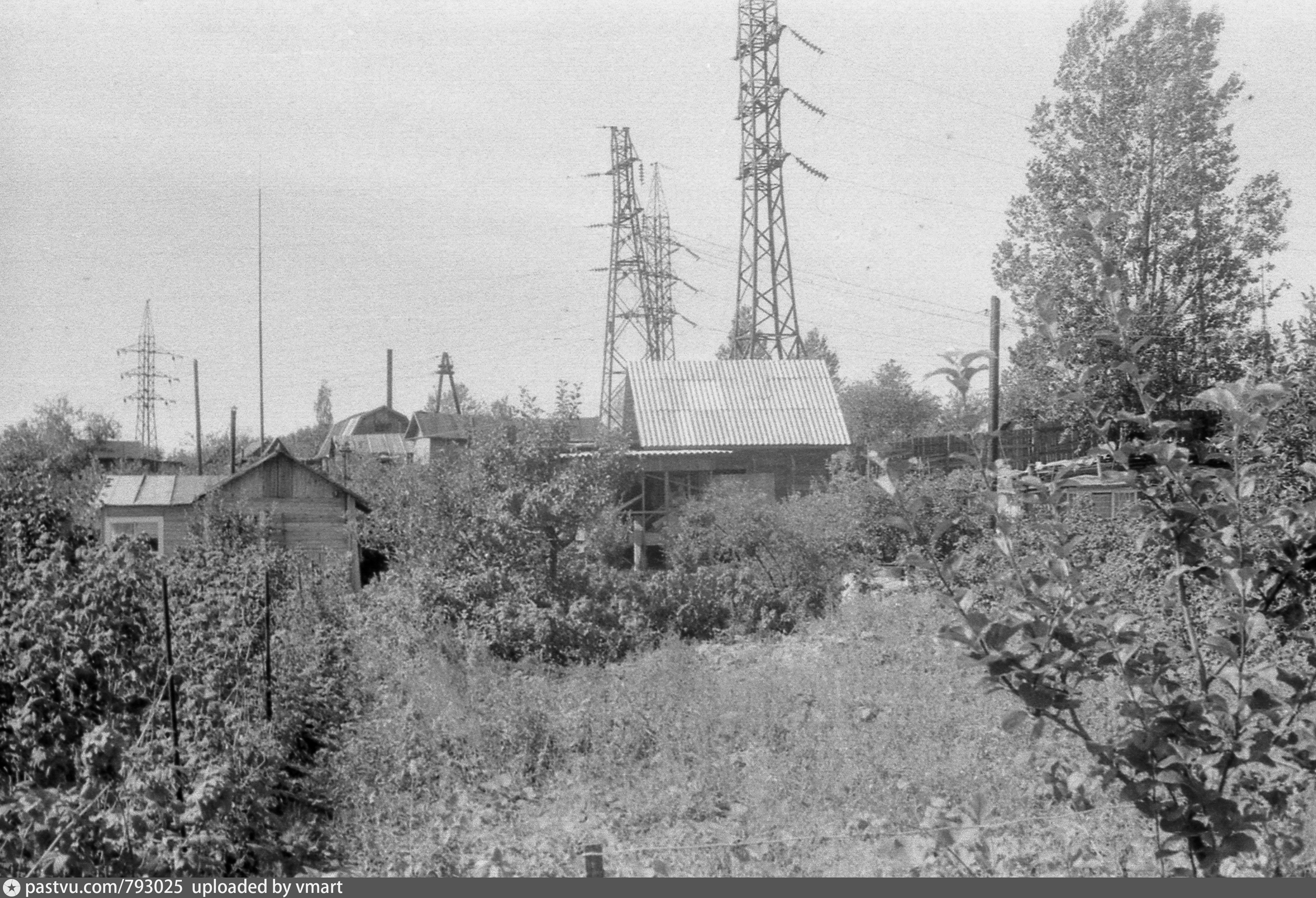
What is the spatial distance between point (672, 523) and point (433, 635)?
8876 millimetres

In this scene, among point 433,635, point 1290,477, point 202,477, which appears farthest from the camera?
point 202,477

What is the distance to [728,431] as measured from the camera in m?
24.8

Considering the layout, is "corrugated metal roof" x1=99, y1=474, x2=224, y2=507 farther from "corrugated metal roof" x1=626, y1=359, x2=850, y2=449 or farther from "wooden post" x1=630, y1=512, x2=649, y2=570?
"corrugated metal roof" x1=626, y1=359, x2=850, y2=449

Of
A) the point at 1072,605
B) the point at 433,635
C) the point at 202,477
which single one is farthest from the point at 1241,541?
the point at 202,477

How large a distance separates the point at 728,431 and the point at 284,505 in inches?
364

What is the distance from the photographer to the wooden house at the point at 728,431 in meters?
24.2

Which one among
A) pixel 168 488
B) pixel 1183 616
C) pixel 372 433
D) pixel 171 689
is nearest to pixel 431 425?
pixel 372 433

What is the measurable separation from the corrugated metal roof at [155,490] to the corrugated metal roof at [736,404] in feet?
30.2

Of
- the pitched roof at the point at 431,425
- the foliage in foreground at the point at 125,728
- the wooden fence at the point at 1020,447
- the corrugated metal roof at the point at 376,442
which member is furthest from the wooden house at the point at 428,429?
the foliage in foreground at the point at 125,728

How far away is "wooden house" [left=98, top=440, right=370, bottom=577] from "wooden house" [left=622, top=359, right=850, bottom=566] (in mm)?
5733

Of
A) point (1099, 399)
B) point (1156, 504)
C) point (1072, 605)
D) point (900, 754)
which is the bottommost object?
point (900, 754)

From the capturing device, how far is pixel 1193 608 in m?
10.6

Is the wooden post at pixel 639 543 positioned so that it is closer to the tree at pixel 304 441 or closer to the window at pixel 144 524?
the window at pixel 144 524

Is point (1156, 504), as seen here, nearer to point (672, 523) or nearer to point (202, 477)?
point (672, 523)
